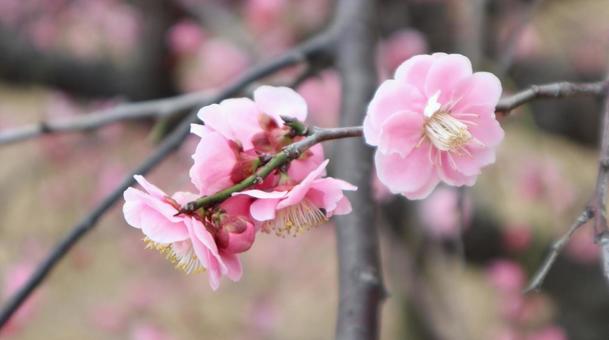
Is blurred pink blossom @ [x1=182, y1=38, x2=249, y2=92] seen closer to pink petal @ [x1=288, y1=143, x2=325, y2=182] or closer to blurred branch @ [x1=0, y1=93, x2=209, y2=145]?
blurred branch @ [x1=0, y1=93, x2=209, y2=145]

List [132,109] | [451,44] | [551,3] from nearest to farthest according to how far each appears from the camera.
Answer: [132,109] < [451,44] < [551,3]

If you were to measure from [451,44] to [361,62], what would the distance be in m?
1.13

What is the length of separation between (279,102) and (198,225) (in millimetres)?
124

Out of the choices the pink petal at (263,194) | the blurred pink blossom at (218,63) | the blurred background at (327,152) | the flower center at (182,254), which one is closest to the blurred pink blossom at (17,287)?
the blurred background at (327,152)

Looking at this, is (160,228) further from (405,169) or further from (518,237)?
(518,237)

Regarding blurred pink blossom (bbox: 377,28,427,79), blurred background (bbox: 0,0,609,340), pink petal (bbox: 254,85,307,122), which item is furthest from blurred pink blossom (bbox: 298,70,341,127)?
pink petal (bbox: 254,85,307,122)

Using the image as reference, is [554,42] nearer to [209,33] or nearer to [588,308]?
[588,308]

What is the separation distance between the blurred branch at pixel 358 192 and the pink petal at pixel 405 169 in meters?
0.14

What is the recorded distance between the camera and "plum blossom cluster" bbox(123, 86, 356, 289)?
0.49 m

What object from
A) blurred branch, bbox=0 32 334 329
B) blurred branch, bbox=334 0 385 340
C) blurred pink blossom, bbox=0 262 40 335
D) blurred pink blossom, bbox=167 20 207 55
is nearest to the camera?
blurred branch, bbox=334 0 385 340

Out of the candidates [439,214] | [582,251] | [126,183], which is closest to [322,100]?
[439,214]

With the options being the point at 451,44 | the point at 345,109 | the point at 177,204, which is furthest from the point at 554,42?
the point at 177,204

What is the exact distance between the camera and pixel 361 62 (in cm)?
97

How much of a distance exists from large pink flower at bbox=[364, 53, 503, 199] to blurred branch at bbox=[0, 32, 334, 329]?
1.27 feet
